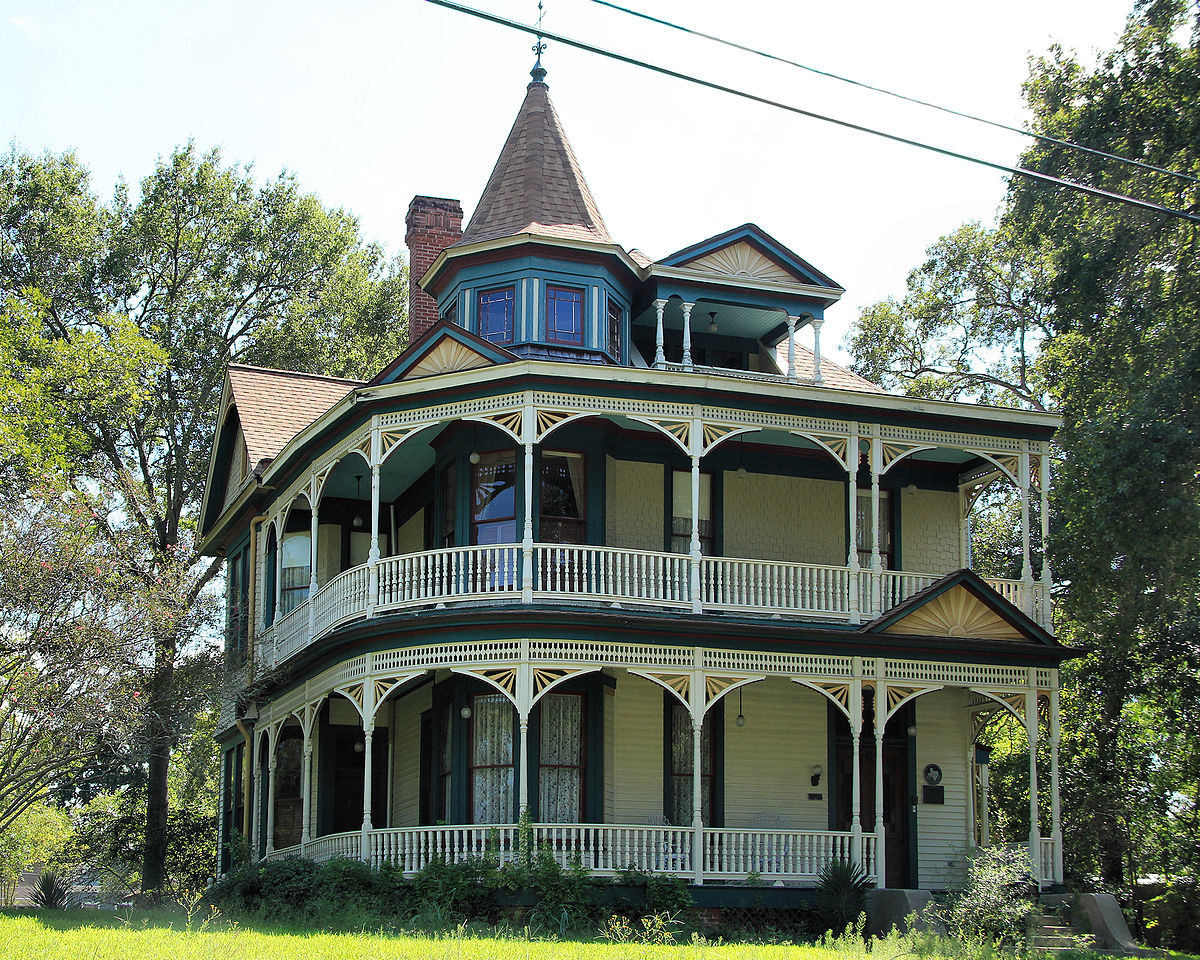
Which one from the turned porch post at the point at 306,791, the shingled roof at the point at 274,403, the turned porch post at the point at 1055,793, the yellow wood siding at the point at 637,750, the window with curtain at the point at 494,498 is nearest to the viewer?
the turned porch post at the point at 1055,793

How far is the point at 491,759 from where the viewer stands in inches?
831

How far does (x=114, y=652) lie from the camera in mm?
22641

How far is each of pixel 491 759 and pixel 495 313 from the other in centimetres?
748

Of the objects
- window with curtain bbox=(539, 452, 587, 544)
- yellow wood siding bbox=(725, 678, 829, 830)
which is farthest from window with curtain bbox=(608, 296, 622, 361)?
yellow wood siding bbox=(725, 678, 829, 830)

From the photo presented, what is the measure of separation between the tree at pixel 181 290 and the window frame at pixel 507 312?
12672 mm

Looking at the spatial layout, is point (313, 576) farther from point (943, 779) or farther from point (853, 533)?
point (943, 779)

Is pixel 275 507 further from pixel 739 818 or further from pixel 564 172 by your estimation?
pixel 739 818

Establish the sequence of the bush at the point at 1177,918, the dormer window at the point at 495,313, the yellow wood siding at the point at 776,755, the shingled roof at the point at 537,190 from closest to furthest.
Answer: the yellow wood siding at the point at 776,755 → the dormer window at the point at 495,313 → the shingled roof at the point at 537,190 → the bush at the point at 1177,918

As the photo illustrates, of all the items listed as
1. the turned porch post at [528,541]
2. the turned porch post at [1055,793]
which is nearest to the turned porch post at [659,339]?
the turned porch post at [528,541]

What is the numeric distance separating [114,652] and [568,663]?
738cm

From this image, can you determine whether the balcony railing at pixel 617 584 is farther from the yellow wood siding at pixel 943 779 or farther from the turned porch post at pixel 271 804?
the turned porch post at pixel 271 804

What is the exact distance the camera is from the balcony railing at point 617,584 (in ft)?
68.1

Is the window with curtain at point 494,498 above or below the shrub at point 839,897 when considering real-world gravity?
above

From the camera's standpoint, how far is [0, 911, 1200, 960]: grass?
14.0 meters
